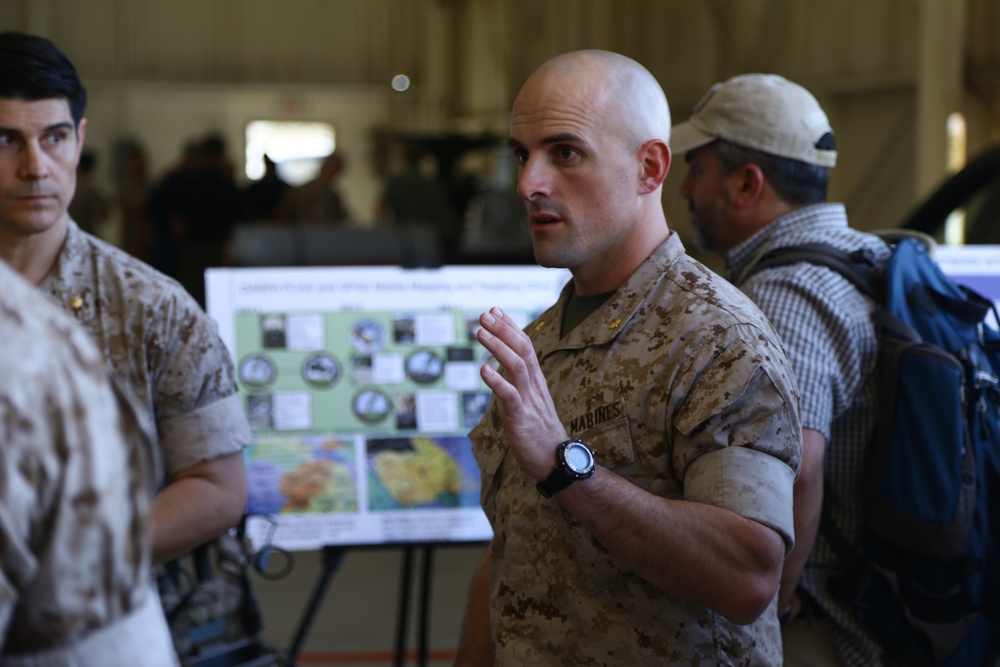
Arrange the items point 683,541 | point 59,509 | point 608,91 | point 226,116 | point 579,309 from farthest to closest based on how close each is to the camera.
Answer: point 226,116, point 579,309, point 608,91, point 683,541, point 59,509

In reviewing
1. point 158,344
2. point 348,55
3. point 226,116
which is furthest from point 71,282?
point 348,55

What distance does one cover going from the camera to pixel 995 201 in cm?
378

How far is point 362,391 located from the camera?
9.95ft

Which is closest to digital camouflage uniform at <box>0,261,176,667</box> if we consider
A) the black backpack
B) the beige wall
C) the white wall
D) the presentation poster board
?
the black backpack

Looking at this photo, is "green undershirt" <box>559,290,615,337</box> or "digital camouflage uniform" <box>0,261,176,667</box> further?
"green undershirt" <box>559,290,615,337</box>

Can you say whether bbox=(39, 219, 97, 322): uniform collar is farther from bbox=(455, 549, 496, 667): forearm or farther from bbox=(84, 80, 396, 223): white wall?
bbox=(84, 80, 396, 223): white wall

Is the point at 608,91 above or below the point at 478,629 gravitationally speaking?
above

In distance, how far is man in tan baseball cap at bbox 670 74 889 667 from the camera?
6.53ft

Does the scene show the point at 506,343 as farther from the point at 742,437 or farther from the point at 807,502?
the point at 807,502

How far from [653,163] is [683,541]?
21.8 inches

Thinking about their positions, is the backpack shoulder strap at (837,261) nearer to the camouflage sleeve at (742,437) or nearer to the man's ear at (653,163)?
the man's ear at (653,163)

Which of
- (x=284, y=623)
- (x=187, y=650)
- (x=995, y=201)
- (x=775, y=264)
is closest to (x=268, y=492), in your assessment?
(x=187, y=650)

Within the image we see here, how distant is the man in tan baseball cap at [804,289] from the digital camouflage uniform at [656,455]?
0.41 m

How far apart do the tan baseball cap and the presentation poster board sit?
903 millimetres
